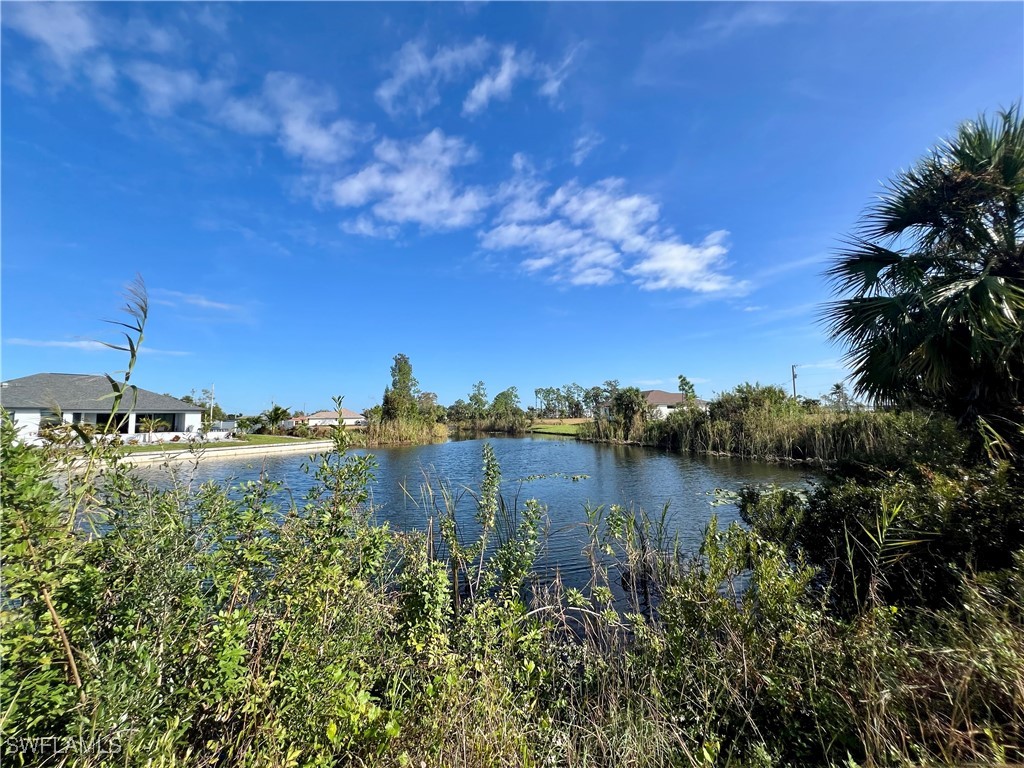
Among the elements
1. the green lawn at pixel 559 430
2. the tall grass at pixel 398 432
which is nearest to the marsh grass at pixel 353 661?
the tall grass at pixel 398 432

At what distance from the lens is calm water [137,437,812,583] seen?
7.80m

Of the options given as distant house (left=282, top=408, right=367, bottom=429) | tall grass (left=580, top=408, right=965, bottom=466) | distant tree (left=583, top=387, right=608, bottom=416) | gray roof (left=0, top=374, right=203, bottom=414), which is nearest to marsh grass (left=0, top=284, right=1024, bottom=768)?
tall grass (left=580, top=408, right=965, bottom=466)

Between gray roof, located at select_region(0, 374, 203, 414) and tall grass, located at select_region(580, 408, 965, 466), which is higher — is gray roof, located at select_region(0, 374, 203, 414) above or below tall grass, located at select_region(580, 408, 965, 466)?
above

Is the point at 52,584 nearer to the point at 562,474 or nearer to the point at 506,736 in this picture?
the point at 506,736

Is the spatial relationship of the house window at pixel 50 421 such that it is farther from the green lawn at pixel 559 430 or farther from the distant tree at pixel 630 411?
the green lawn at pixel 559 430

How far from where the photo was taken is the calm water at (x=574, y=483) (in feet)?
25.6

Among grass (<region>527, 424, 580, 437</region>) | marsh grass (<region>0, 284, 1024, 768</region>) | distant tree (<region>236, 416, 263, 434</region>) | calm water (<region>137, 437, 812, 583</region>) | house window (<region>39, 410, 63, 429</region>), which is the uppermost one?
distant tree (<region>236, 416, 263, 434</region>)

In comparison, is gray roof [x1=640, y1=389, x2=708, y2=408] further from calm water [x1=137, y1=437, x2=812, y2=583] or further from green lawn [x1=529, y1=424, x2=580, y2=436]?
calm water [x1=137, y1=437, x2=812, y2=583]

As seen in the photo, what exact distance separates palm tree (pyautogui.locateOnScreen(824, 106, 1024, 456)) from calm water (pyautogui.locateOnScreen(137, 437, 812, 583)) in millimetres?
2445

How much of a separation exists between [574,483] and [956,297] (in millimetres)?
11392

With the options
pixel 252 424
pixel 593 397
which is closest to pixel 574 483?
pixel 252 424

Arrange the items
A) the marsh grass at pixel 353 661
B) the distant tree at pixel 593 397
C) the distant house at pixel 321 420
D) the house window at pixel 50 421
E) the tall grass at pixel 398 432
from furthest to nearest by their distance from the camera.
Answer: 1. the distant tree at pixel 593 397
2. the distant house at pixel 321 420
3. the tall grass at pixel 398 432
4. the house window at pixel 50 421
5. the marsh grass at pixel 353 661

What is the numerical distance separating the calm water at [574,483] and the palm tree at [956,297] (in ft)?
8.02

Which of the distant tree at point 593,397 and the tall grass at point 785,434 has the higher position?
the distant tree at point 593,397
